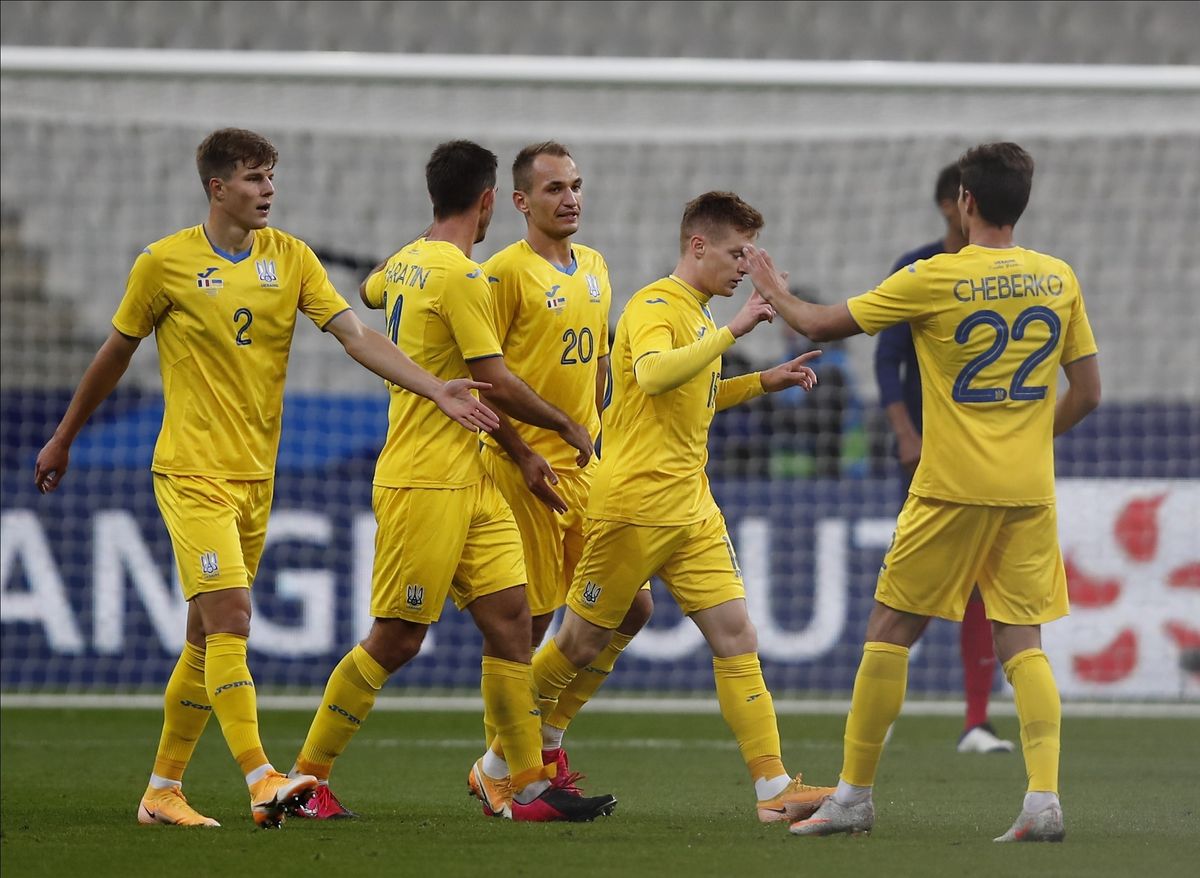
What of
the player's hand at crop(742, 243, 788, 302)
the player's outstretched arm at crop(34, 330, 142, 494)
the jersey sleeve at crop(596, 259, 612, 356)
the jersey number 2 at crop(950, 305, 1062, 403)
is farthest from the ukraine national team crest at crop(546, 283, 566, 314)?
the jersey number 2 at crop(950, 305, 1062, 403)

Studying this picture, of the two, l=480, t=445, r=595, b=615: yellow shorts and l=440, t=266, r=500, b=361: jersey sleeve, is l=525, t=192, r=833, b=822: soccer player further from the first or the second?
l=440, t=266, r=500, b=361: jersey sleeve

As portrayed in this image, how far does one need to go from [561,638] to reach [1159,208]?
7.25m

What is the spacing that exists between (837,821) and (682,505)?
1.06 m

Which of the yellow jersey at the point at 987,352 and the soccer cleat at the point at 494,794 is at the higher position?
the yellow jersey at the point at 987,352

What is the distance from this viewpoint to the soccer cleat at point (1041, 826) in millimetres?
4859

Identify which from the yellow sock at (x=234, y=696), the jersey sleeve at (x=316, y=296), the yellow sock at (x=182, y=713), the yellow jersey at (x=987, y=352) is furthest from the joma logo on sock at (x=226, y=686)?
the yellow jersey at (x=987, y=352)

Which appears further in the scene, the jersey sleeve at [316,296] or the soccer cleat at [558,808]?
the jersey sleeve at [316,296]

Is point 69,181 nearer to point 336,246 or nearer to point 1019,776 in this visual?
point 336,246

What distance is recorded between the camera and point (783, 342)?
40.5 ft

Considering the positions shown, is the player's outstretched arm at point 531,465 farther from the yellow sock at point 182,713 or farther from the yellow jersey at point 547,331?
the yellow sock at point 182,713

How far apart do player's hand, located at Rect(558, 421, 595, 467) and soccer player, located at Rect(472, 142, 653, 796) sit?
11 cm

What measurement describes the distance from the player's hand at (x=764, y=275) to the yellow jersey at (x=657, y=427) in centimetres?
35

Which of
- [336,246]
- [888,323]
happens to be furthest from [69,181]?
[888,323]

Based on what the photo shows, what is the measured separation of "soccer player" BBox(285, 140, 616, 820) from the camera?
538 cm
